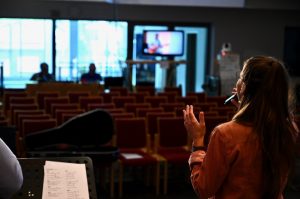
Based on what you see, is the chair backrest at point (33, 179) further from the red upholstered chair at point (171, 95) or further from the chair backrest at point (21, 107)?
the red upholstered chair at point (171, 95)

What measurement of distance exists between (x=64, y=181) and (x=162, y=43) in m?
11.2

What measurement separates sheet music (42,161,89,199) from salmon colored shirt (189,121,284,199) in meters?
0.44

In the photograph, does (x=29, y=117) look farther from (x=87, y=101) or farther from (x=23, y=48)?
(x=23, y=48)

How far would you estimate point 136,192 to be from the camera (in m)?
6.14

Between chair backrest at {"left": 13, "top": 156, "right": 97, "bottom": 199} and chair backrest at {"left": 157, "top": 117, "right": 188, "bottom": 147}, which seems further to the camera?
chair backrest at {"left": 157, "top": 117, "right": 188, "bottom": 147}

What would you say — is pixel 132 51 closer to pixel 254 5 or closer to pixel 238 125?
pixel 254 5

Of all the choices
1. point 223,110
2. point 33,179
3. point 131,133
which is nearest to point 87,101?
point 131,133

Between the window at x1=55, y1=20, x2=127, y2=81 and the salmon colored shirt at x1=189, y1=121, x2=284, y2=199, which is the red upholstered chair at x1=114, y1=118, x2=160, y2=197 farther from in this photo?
the window at x1=55, y1=20, x2=127, y2=81

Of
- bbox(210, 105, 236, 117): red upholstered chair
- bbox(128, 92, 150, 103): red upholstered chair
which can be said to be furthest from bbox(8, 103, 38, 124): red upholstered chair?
bbox(210, 105, 236, 117): red upholstered chair


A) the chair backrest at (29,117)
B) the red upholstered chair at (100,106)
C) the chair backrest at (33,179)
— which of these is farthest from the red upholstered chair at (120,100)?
the chair backrest at (33,179)

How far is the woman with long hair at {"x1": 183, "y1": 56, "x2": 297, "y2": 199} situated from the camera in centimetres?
185

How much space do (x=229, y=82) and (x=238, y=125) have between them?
939 centimetres

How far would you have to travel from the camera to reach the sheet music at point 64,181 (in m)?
1.84

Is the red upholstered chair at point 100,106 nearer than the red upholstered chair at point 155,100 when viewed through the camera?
Yes
